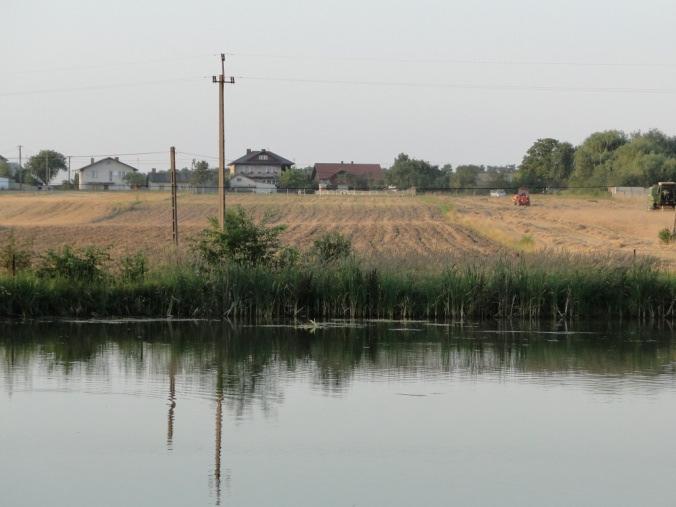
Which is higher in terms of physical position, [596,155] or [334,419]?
[596,155]

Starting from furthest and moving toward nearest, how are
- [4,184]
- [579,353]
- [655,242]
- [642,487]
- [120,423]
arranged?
[4,184]
[655,242]
[579,353]
[120,423]
[642,487]

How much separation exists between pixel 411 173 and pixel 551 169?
2228cm

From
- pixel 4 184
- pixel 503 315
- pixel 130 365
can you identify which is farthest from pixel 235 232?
pixel 4 184

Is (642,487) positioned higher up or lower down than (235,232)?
lower down

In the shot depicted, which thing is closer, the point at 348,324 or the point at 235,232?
the point at 348,324

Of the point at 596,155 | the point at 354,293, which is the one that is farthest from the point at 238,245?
the point at 596,155

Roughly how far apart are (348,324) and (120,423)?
10999 mm

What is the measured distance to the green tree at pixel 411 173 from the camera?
16525 cm

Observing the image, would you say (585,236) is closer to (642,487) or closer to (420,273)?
(420,273)

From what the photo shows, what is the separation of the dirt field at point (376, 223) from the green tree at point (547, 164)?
40.3 metres

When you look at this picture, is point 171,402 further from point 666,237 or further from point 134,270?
point 666,237

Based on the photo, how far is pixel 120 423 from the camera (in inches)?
571

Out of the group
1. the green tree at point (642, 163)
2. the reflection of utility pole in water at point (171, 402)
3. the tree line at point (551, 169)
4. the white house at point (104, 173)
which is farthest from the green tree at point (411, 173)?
the reflection of utility pole in water at point (171, 402)

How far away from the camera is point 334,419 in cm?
1491
